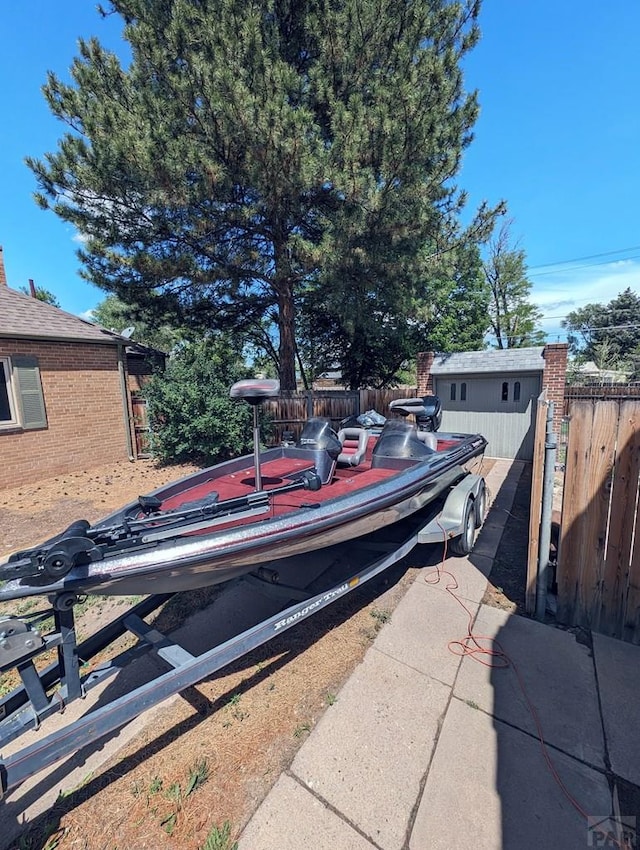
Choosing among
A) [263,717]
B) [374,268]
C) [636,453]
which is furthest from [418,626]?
[374,268]

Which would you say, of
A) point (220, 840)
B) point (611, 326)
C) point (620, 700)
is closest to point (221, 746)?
point (220, 840)

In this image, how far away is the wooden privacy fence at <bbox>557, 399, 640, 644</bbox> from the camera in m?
2.48

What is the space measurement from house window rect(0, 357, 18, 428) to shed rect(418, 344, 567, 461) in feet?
29.7

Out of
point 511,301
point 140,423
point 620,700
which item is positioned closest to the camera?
point 620,700

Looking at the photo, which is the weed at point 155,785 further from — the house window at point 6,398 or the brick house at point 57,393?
the house window at point 6,398

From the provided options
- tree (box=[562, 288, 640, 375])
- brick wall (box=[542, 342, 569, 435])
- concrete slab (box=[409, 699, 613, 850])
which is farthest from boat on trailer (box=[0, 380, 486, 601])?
tree (box=[562, 288, 640, 375])

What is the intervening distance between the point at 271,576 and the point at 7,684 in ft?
5.91

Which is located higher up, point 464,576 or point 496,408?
point 496,408

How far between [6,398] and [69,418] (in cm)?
106

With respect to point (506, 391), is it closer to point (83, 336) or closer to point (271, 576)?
point (271, 576)

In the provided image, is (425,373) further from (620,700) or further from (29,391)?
(29,391)

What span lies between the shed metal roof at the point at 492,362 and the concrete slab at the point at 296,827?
339 inches

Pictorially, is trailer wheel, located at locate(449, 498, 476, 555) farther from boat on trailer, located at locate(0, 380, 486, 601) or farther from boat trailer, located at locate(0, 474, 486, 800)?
boat trailer, located at locate(0, 474, 486, 800)

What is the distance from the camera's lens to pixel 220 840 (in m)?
1.45
